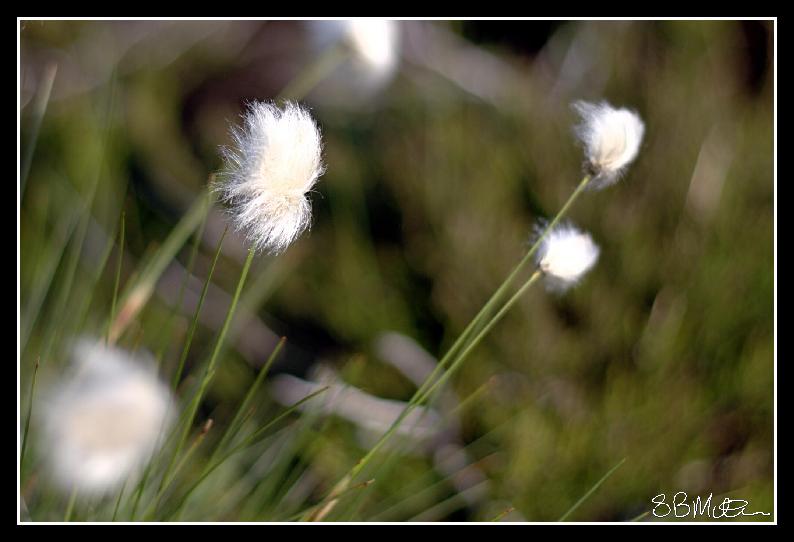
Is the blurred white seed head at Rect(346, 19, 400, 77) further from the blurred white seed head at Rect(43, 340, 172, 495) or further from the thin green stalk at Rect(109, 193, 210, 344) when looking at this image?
the blurred white seed head at Rect(43, 340, 172, 495)

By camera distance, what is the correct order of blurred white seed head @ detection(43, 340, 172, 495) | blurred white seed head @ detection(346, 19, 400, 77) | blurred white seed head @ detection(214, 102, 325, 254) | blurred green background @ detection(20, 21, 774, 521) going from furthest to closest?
1. blurred green background @ detection(20, 21, 774, 521)
2. blurred white seed head @ detection(346, 19, 400, 77)
3. blurred white seed head @ detection(43, 340, 172, 495)
4. blurred white seed head @ detection(214, 102, 325, 254)

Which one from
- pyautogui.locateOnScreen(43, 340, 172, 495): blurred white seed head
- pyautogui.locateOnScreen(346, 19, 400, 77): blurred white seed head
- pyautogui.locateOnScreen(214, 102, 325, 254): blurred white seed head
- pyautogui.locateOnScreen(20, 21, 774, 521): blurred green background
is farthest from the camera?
pyautogui.locateOnScreen(20, 21, 774, 521): blurred green background

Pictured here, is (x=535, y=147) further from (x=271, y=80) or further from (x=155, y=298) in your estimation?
(x=155, y=298)
